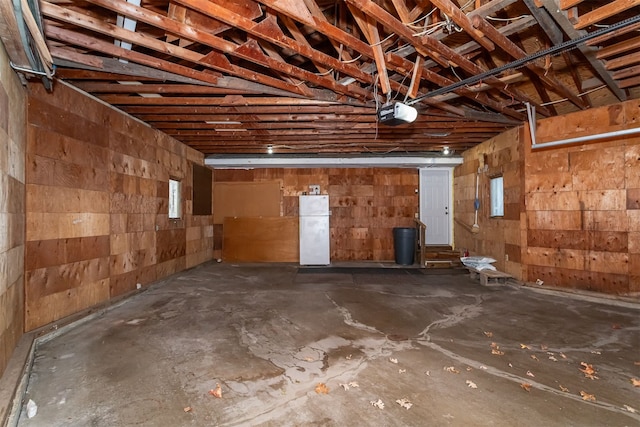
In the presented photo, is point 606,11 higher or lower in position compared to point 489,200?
higher

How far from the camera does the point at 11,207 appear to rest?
2.46 metres

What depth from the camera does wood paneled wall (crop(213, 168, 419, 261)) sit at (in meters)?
7.82

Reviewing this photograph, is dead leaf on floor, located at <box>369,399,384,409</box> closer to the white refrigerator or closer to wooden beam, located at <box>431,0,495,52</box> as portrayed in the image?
wooden beam, located at <box>431,0,495,52</box>

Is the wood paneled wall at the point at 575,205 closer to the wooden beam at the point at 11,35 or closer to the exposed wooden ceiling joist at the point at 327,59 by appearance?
the exposed wooden ceiling joist at the point at 327,59

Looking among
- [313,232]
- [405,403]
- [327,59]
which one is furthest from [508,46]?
[313,232]

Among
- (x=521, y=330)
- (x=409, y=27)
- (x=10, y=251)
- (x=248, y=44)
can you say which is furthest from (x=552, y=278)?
(x=10, y=251)

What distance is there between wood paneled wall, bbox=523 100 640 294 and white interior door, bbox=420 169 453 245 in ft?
8.83

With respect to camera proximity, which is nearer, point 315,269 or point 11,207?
point 11,207

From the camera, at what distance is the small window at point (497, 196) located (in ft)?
18.9

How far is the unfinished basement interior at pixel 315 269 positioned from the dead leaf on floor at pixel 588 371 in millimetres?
35

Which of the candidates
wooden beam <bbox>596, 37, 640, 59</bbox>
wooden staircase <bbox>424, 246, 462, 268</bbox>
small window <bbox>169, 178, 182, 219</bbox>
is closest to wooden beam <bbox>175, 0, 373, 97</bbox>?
wooden beam <bbox>596, 37, 640, 59</bbox>

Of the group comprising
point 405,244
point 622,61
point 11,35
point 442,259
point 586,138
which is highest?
point 622,61

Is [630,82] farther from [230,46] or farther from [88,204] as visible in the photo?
[88,204]

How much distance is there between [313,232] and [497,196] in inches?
156
